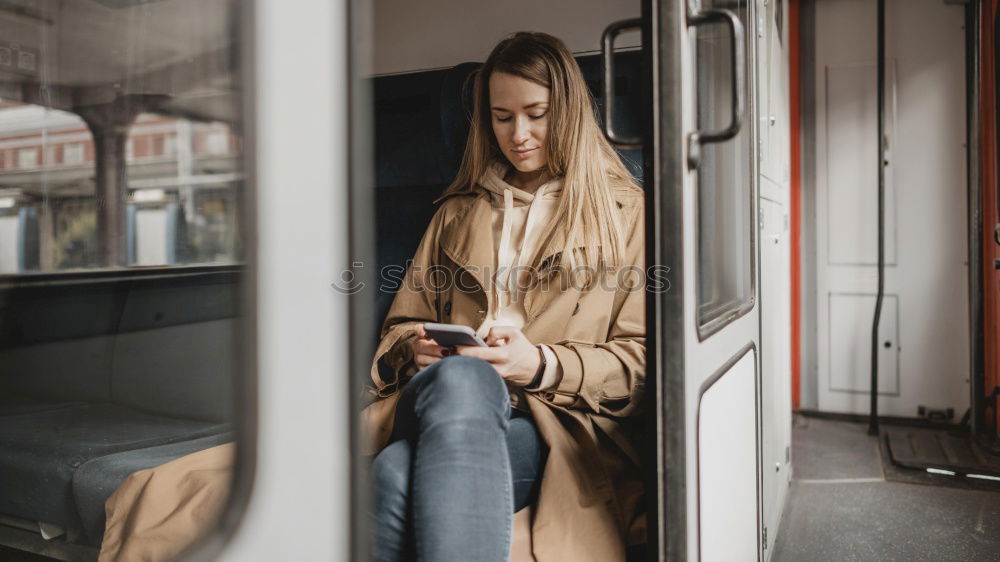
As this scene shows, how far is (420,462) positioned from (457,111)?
4.38 ft

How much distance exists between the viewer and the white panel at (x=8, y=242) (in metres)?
1.41

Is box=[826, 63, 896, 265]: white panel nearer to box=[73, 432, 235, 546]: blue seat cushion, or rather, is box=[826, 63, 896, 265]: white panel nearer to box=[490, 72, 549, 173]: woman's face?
box=[490, 72, 549, 173]: woman's face

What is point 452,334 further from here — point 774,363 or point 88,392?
point 774,363

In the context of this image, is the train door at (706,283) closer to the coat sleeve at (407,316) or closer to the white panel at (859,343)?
the coat sleeve at (407,316)

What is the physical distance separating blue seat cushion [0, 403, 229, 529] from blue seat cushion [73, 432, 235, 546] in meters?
0.02

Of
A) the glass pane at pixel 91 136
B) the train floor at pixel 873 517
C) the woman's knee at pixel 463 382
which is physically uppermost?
the glass pane at pixel 91 136

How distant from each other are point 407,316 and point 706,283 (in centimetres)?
90

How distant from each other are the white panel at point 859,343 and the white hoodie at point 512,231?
2.92 m

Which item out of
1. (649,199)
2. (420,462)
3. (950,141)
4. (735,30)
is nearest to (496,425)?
(420,462)

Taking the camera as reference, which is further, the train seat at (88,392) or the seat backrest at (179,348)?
the train seat at (88,392)

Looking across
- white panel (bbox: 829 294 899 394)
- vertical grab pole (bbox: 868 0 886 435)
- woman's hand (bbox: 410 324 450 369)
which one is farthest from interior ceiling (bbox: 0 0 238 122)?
white panel (bbox: 829 294 899 394)

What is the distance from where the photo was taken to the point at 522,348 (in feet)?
5.28

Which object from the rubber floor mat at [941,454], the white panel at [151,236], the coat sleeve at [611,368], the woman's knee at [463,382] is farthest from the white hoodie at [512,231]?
the rubber floor mat at [941,454]

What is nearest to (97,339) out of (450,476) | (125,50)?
(125,50)
